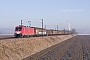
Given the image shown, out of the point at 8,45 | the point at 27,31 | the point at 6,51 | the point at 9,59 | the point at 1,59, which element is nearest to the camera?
the point at 1,59

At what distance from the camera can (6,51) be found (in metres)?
29.6

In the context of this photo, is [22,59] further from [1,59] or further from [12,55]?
[1,59]

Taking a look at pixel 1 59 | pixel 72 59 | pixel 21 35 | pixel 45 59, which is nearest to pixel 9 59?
pixel 1 59

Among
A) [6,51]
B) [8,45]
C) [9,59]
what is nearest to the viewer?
[9,59]

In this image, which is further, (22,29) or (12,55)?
(22,29)

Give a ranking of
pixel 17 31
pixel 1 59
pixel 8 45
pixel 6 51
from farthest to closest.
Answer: pixel 17 31, pixel 8 45, pixel 6 51, pixel 1 59

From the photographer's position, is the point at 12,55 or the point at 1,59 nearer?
the point at 1,59

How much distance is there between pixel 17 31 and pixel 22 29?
1571 mm

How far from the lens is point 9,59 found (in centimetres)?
2758

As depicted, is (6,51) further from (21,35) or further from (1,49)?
(21,35)

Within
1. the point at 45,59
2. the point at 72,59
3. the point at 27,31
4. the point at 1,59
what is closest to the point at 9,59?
the point at 1,59

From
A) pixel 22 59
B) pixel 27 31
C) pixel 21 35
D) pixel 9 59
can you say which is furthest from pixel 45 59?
pixel 27 31

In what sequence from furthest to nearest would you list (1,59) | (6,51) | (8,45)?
(8,45) → (6,51) → (1,59)

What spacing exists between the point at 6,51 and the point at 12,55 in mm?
919
